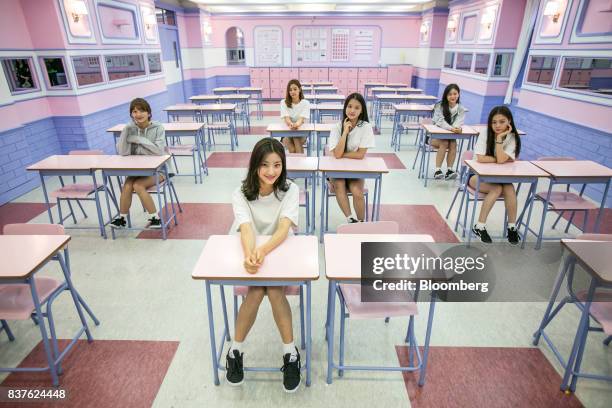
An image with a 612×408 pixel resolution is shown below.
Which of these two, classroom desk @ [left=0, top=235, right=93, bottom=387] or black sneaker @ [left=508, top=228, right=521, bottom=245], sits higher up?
classroom desk @ [left=0, top=235, right=93, bottom=387]

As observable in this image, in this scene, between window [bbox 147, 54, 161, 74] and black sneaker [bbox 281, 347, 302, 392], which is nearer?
black sneaker [bbox 281, 347, 302, 392]

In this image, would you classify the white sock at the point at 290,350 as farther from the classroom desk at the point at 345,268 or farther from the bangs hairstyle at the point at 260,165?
the bangs hairstyle at the point at 260,165

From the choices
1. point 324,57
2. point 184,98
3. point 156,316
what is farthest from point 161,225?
point 324,57

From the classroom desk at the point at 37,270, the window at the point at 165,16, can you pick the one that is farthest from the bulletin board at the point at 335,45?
the classroom desk at the point at 37,270

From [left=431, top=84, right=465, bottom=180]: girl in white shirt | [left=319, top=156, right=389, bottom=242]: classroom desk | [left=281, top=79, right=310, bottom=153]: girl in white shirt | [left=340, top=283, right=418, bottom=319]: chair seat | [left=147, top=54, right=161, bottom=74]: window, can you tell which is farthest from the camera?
[left=147, top=54, right=161, bottom=74]: window

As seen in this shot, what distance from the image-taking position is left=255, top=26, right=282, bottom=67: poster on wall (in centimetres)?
1212

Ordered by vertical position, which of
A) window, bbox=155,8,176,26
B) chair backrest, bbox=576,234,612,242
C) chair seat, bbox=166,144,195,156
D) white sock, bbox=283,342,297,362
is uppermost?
window, bbox=155,8,176,26

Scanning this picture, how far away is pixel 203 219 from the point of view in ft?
13.0

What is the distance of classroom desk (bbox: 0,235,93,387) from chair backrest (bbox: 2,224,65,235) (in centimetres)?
6

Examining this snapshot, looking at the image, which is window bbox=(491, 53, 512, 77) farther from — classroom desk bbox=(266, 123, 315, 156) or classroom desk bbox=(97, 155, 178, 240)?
classroom desk bbox=(97, 155, 178, 240)

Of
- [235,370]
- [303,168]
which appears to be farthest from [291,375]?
[303,168]

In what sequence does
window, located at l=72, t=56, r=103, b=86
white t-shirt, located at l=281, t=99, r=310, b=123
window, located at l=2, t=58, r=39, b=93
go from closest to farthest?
window, located at l=2, t=58, r=39, b=93 < white t-shirt, located at l=281, t=99, r=310, b=123 < window, located at l=72, t=56, r=103, b=86

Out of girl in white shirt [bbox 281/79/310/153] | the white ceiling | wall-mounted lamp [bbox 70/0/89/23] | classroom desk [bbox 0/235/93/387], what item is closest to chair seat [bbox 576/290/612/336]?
classroom desk [bbox 0/235/93/387]

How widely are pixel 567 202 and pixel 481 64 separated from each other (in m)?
6.03
